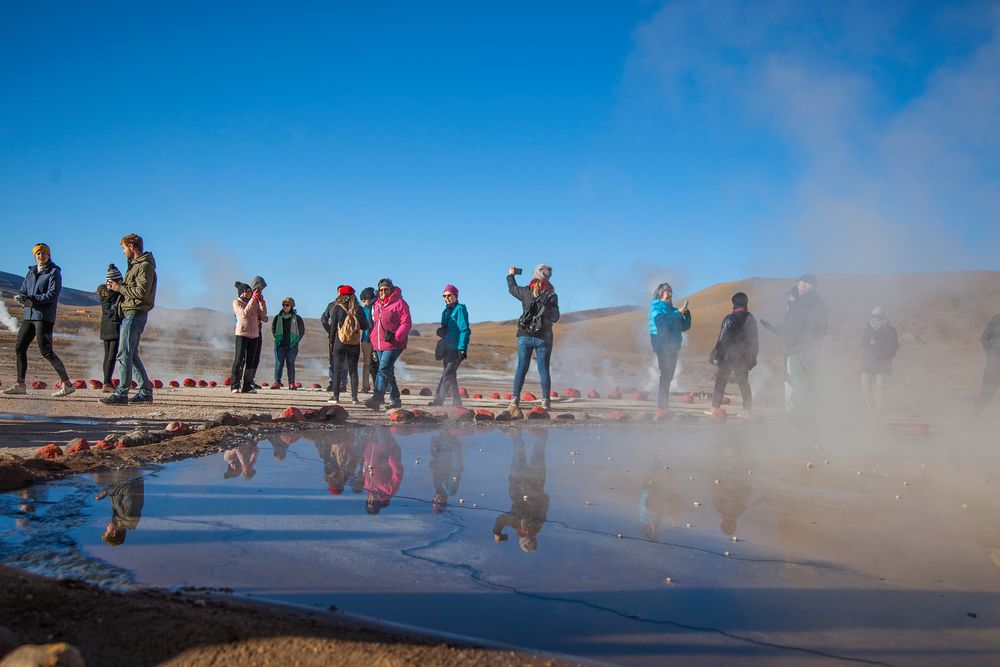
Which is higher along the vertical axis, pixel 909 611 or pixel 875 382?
pixel 875 382

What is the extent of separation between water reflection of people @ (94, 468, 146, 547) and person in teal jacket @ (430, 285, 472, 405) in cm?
689

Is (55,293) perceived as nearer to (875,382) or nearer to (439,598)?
(439,598)

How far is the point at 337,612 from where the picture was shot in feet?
9.86

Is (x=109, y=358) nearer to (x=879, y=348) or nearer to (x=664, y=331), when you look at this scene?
(x=664, y=331)

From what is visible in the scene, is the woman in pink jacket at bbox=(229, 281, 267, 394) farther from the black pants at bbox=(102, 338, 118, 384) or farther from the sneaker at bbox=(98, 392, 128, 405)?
the sneaker at bbox=(98, 392, 128, 405)

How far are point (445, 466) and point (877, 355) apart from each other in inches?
424

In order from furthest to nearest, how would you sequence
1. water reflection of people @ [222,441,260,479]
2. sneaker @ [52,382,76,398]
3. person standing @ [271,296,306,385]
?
person standing @ [271,296,306,385] → sneaker @ [52,382,76,398] → water reflection of people @ [222,441,260,479]

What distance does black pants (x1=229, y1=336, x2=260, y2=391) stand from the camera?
43.1 feet

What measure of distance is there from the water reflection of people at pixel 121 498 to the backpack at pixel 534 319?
6790mm

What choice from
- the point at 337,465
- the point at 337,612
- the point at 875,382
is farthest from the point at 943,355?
the point at 337,612

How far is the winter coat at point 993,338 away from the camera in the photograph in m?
11.5

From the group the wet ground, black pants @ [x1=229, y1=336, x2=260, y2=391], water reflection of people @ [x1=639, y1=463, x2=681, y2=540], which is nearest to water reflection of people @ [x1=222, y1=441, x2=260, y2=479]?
the wet ground

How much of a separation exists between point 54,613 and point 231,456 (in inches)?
152

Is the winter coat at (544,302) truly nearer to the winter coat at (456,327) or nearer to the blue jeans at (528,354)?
the blue jeans at (528,354)
